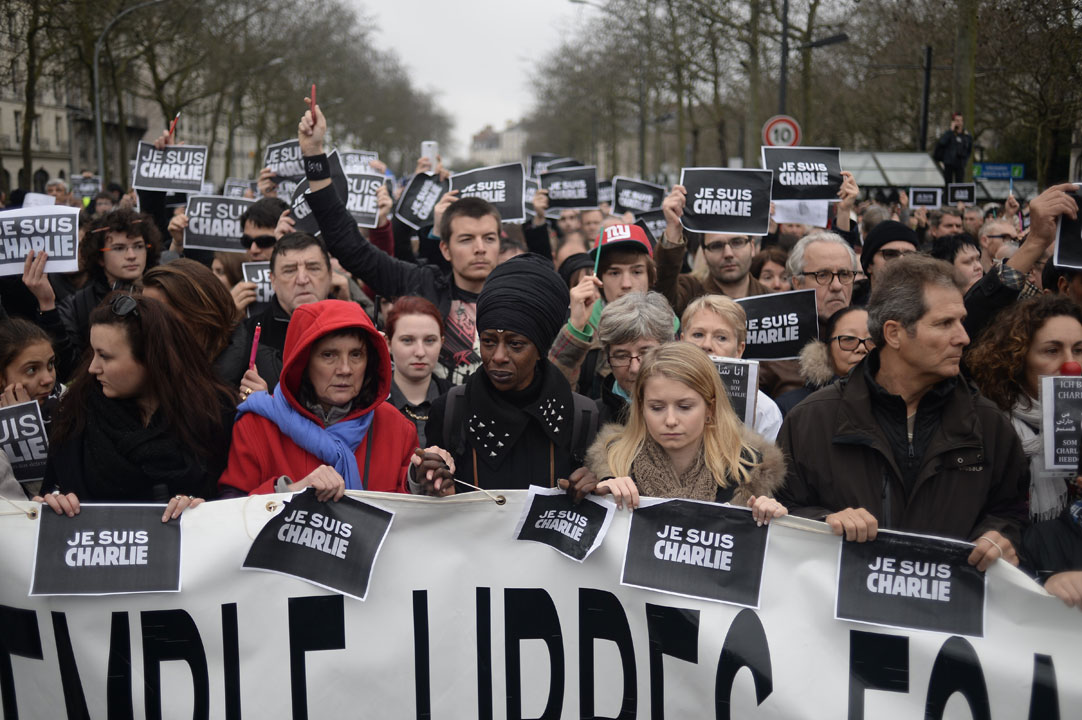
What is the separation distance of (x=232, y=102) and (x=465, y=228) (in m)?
41.8

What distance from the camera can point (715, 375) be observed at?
3.53 metres

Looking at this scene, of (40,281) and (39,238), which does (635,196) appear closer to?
(39,238)

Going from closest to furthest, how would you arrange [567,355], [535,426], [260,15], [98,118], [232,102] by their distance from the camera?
[535,426] → [567,355] → [98,118] → [260,15] → [232,102]

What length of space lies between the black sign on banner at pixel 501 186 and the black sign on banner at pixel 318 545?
4.44 meters

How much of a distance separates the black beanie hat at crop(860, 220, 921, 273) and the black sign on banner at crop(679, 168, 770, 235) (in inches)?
28.1

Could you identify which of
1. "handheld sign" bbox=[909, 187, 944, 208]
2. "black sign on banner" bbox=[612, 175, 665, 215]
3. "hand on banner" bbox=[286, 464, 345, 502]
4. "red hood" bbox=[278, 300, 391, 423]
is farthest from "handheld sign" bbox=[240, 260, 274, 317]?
"handheld sign" bbox=[909, 187, 944, 208]

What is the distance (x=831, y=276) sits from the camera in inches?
215

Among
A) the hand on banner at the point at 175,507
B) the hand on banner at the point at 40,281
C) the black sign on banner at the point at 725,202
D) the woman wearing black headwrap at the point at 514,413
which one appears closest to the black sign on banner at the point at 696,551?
the woman wearing black headwrap at the point at 514,413

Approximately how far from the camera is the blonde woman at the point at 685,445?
11.2 ft

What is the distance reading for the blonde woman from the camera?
11.2ft

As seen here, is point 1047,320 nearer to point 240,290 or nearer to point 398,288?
point 398,288

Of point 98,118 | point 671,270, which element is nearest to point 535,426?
point 671,270

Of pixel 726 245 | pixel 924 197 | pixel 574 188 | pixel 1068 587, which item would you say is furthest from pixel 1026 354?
pixel 924 197

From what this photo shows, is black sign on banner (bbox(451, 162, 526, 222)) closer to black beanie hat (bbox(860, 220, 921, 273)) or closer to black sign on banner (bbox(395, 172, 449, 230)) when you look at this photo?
black sign on banner (bbox(395, 172, 449, 230))
